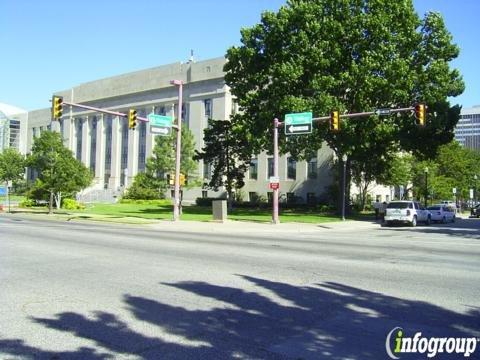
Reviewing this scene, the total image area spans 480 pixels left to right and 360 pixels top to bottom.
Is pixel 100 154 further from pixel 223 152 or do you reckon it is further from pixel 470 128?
pixel 470 128

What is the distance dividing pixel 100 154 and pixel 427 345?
283 feet

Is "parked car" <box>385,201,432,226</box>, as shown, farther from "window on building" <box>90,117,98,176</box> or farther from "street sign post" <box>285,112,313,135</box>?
"window on building" <box>90,117,98,176</box>

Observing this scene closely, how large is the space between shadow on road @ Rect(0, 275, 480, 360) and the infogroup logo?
0.45ft

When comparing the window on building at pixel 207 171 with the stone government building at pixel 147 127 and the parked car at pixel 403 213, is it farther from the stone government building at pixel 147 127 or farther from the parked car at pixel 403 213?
the parked car at pixel 403 213

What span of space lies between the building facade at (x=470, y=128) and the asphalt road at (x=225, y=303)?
118m

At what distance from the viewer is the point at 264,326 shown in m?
6.55

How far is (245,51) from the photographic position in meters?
39.3

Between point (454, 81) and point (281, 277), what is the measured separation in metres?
33.4

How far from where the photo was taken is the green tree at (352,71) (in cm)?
3503

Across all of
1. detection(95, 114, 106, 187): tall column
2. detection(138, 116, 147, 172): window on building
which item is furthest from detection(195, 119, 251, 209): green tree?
detection(95, 114, 106, 187): tall column

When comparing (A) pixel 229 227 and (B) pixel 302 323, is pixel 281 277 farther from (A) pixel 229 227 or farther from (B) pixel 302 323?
(A) pixel 229 227

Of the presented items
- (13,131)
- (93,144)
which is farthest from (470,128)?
(13,131)

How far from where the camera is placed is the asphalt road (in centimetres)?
577

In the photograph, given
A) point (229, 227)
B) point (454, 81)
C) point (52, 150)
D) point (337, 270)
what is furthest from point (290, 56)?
point (337, 270)
